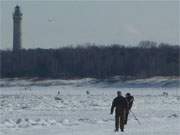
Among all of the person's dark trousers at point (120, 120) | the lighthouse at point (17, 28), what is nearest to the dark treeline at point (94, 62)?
the lighthouse at point (17, 28)

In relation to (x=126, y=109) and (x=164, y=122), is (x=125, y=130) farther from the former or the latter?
(x=164, y=122)

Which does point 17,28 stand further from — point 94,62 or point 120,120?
point 120,120

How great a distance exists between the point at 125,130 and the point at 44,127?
8.98ft

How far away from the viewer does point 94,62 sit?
124938 mm

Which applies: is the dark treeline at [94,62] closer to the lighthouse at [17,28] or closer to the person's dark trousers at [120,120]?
the lighthouse at [17,28]

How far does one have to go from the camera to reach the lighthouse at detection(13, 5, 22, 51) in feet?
417

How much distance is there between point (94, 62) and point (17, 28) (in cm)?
1681

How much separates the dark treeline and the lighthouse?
1497 mm

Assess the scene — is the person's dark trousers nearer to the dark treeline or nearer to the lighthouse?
the dark treeline

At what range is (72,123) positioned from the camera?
1013 inches

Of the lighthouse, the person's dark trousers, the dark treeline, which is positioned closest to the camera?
the person's dark trousers

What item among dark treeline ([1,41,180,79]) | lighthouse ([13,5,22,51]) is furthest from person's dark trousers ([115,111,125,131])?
lighthouse ([13,5,22,51])

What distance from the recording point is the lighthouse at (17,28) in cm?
12712

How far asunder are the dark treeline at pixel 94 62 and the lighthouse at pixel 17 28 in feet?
4.91
